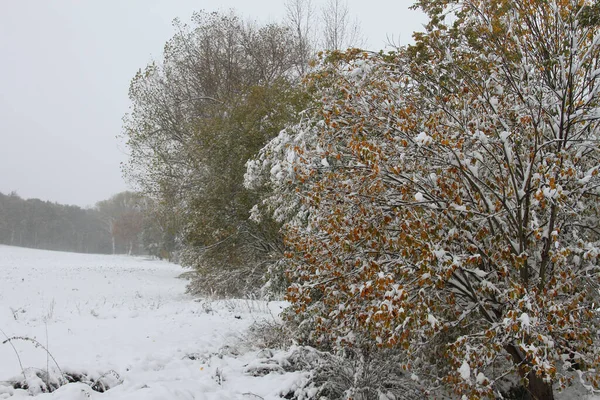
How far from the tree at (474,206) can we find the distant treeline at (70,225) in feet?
182

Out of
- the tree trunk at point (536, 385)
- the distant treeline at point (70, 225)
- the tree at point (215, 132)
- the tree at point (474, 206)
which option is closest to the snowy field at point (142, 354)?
the tree at point (474, 206)

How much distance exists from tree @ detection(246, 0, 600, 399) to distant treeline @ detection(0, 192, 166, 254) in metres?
55.5

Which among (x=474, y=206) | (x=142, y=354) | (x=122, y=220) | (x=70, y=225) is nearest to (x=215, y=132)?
(x=142, y=354)

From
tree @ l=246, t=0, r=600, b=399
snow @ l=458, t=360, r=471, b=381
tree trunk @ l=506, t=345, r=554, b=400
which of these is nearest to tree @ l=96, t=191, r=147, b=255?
tree @ l=246, t=0, r=600, b=399

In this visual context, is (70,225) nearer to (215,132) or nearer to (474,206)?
(215,132)

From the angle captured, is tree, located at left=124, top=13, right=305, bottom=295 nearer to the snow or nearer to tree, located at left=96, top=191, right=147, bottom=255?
the snow

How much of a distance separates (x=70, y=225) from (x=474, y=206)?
82.2 metres

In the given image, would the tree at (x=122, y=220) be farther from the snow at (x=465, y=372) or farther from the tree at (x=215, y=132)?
the snow at (x=465, y=372)

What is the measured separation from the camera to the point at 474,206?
4129 millimetres

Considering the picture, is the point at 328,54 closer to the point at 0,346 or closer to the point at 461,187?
the point at 461,187

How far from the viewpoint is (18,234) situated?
67312mm

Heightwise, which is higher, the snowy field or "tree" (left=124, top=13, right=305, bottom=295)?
"tree" (left=124, top=13, right=305, bottom=295)

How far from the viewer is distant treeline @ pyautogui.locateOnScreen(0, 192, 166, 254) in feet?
199

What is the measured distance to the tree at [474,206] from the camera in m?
3.67
